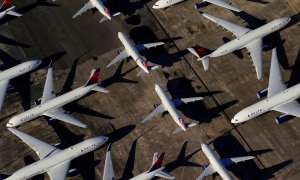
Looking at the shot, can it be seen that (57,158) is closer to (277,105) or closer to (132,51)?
(132,51)

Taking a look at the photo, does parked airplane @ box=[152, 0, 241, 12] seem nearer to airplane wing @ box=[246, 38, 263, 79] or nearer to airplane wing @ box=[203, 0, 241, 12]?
airplane wing @ box=[203, 0, 241, 12]

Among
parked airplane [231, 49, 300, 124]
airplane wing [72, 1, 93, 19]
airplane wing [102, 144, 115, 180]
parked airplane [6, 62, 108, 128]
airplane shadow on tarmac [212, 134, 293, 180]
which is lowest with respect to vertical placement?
airplane shadow on tarmac [212, 134, 293, 180]

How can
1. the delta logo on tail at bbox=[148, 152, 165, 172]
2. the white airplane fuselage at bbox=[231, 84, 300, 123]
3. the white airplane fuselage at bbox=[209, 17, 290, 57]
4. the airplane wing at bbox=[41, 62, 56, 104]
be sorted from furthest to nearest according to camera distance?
the white airplane fuselage at bbox=[209, 17, 290, 57]
the airplane wing at bbox=[41, 62, 56, 104]
the white airplane fuselage at bbox=[231, 84, 300, 123]
the delta logo on tail at bbox=[148, 152, 165, 172]

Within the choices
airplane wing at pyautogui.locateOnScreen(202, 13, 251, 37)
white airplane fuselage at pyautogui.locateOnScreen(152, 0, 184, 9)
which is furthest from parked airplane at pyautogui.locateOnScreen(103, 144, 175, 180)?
white airplane fuselage at pyautogui.locateOnScreen(152, 0, 184, 9)

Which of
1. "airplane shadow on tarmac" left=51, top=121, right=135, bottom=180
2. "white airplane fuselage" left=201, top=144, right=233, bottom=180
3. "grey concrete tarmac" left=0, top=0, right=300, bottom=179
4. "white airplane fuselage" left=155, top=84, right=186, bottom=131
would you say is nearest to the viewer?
"white airplane fuselage" left=201, top=144, right=233, bottom=180

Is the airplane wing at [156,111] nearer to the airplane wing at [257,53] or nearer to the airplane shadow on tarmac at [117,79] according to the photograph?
the airplane shadow on tarmac at [117,79]

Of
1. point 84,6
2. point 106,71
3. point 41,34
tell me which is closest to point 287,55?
point 106,71

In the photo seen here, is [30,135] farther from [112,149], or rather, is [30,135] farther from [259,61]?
[259,61]

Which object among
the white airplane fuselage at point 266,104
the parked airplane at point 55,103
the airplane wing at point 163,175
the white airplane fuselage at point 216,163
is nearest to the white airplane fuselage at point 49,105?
the parked airplane at point 55,103
